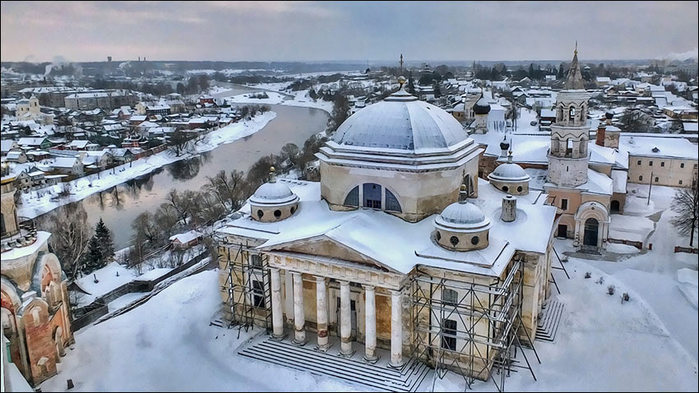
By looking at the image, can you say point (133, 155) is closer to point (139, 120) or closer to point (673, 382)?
point (139, 120)

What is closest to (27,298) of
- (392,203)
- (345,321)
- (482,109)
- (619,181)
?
(345,321)

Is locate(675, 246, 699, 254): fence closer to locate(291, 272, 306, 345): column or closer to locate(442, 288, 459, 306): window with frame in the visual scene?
locate(442, 288, 459, 306): window with frame

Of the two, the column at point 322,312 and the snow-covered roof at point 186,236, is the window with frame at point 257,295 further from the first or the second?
the snow-covered roof at point 186,236

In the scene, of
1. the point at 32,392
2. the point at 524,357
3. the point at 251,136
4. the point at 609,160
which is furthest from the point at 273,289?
the point at 251,136

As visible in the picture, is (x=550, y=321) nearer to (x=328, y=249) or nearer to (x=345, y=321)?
(x=345, y=321)

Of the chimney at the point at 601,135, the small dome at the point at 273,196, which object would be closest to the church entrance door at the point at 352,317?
the small dome at the point at 273,196
